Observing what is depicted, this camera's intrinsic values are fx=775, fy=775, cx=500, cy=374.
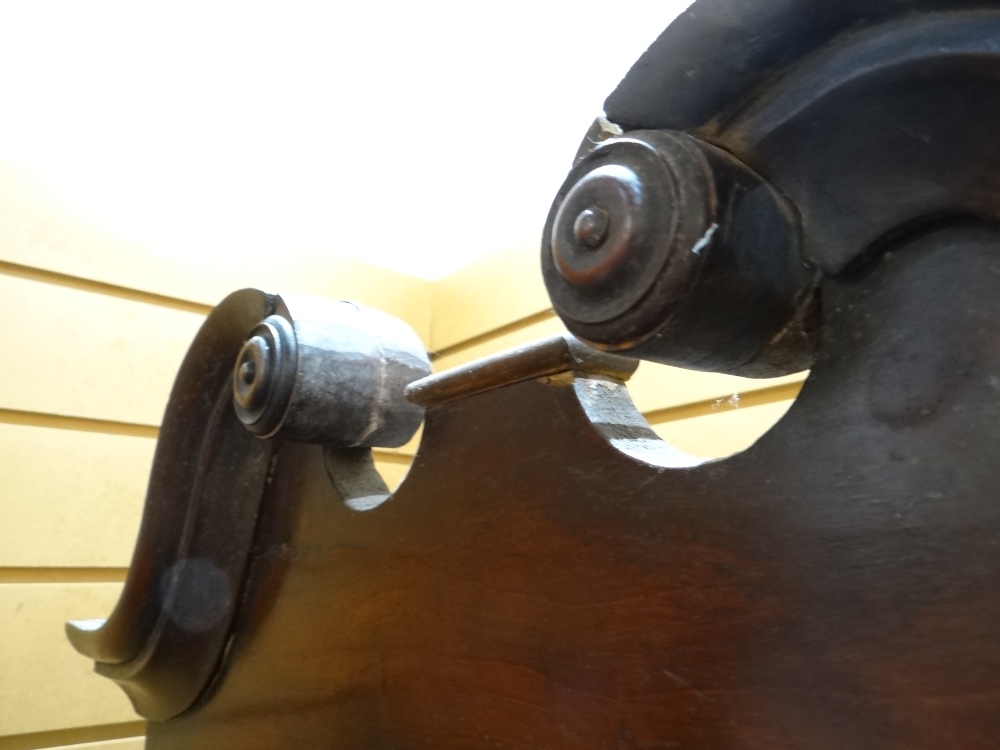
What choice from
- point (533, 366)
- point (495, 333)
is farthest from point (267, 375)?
point (495, 333)

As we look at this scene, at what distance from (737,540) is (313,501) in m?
0.47

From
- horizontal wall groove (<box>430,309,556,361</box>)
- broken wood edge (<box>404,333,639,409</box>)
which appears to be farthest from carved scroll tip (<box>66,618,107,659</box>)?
horizontal wall groove (<box>430,309,556,361</box>)

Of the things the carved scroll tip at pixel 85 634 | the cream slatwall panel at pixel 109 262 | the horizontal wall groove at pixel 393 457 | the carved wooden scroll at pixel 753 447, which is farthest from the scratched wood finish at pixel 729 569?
the horizontal wall groove at pixel 393 457

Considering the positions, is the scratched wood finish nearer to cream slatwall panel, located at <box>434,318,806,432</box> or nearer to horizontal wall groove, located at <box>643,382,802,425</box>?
horizontal wall groove, located at <box>643,382,802,425</box>

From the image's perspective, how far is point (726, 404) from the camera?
135 centimetres

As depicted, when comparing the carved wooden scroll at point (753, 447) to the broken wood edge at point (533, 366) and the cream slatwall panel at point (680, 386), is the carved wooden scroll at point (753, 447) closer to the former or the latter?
the broken wood edge at point (533, 366)

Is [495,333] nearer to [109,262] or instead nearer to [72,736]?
→ [109,262]

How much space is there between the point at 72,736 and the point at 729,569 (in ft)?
5.22

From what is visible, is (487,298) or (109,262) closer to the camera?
(109,262)

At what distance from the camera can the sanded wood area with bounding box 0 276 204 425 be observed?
1561mm

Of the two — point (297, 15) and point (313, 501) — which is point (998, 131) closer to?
point (313, 501)

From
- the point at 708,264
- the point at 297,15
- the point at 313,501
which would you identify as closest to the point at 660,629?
the point at 708,264

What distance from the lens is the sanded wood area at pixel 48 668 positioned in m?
1.44

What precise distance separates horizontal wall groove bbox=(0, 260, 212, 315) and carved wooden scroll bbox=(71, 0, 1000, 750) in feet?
4.14
